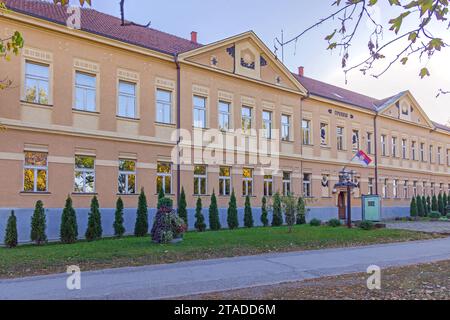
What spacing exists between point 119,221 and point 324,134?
17747 mm

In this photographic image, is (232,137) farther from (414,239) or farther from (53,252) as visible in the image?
(53,252)

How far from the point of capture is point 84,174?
63.5ft

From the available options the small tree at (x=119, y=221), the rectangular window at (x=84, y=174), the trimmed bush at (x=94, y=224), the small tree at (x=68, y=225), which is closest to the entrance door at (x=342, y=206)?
the small tree at (x=119, y=221)

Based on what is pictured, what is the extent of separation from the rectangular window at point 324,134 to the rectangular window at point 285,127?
3.69 m

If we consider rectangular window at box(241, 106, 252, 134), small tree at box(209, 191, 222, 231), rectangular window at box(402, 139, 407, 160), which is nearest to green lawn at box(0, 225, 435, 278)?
small tree at box(209, 191, 222, 231)

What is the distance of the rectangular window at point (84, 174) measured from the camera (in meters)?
19.1

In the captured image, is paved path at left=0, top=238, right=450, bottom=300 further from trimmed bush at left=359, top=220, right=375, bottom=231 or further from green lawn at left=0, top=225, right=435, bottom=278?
trimmed bush at left=359, top=220, right=375, bottom=231

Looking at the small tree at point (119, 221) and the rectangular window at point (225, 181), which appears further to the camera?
the rectangular window at point (225, 181)

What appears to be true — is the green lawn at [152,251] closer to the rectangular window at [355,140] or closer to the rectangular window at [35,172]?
the rectangular window at [35,172]

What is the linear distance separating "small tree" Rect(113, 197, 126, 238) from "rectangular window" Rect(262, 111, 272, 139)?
10.9 meters

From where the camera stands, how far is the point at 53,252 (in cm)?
1239
